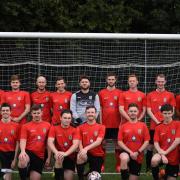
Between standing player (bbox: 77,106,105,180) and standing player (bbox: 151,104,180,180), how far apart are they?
77 centimetres

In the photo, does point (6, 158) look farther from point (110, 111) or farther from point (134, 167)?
point (110, 111)

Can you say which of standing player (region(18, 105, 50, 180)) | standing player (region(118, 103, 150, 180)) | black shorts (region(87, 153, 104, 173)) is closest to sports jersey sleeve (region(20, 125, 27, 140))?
standing player (region(18, 105, 50, 180))

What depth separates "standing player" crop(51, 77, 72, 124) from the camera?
838 cm

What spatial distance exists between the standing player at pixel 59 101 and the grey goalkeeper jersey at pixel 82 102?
0.21m

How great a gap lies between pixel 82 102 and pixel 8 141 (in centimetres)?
135

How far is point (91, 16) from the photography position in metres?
17.3

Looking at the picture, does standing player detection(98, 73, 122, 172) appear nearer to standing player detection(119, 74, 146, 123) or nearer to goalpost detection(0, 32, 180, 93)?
standing player detection(119, 74, 146, 123)

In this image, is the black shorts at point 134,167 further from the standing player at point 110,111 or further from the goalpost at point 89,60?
the goalpost at point 89,60

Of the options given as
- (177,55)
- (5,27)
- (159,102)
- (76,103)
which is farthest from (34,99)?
(5,27)

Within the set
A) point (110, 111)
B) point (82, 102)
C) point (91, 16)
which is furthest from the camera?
point (91, 16)

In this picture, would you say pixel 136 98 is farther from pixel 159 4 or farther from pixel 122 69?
pixel 159 4

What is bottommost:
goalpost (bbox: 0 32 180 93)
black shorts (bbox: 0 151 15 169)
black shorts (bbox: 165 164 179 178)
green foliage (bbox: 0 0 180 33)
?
black shorts (bbox: 165 164 179 178)

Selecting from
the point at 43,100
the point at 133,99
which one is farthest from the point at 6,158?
the point at 133,99

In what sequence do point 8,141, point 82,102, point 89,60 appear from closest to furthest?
point 8,141 < point 82,102 < point 89,60
